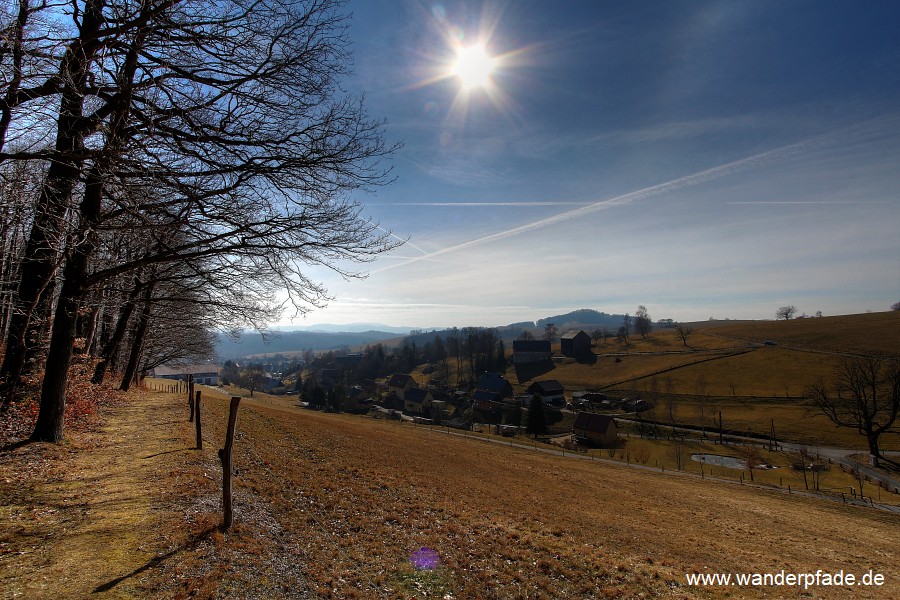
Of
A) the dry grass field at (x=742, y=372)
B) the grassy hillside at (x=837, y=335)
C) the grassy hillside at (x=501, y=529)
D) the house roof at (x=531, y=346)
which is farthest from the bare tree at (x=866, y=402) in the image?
the house roof at (x=531, y=346)

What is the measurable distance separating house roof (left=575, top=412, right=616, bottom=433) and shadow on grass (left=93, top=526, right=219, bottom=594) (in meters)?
52.6

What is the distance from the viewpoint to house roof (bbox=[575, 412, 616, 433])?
5156cm

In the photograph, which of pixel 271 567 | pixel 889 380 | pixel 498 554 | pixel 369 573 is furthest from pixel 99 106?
pixel 889 380

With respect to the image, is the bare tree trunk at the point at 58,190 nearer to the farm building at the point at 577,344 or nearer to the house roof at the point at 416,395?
the house roof at the point at 416,395

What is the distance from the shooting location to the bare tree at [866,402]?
42.3m

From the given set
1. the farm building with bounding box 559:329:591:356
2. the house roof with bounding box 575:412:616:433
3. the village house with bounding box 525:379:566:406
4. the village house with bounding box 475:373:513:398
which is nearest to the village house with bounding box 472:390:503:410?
the village house with bounding box 475:373:513:398

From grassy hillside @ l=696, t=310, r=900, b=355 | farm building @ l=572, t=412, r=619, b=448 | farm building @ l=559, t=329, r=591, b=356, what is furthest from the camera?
farm building @ l=559, t=329, r=591, b=356

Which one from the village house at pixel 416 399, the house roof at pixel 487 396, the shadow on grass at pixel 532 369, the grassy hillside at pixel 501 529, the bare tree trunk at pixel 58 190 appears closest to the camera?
the bare tree trunk at pixel 58 190

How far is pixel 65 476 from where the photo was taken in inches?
317

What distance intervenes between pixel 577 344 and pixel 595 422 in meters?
63.0

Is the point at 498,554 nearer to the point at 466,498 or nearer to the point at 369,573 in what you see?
the point at 369,573

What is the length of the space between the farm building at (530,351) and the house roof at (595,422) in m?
57.5

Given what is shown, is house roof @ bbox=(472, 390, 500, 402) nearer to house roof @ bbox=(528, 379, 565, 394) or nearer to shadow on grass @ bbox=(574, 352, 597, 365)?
house roof @ bbox=(528, 379, 565, 394)

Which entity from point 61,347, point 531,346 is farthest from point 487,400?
point 61,347
